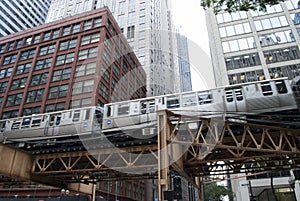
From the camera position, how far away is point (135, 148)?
46.3 ft

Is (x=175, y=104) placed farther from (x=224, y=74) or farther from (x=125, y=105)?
(x=224, y=74)

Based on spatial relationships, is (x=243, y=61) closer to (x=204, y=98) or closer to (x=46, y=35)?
Answer: (x=204, y=98)

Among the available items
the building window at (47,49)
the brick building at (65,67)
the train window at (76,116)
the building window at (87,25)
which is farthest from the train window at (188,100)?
the building window at (47,49)

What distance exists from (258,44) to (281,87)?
2783cm

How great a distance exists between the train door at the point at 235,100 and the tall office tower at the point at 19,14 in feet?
261

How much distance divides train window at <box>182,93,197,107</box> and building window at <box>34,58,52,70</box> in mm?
33668

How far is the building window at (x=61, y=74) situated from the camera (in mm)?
39812

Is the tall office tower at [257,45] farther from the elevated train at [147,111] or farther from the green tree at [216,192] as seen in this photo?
the elevated train at [147,111]

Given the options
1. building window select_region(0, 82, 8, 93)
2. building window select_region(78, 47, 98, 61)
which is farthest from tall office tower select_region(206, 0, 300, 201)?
building window select_region(0, 82, 8, 93)

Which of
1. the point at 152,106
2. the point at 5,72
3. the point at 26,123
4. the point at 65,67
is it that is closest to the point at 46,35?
the point at 5,72

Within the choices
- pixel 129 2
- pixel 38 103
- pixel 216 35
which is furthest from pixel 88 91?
pixel 129 2

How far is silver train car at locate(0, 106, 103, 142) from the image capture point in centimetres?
1639

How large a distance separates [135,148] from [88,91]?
2419 cm

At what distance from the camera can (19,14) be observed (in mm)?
87625
